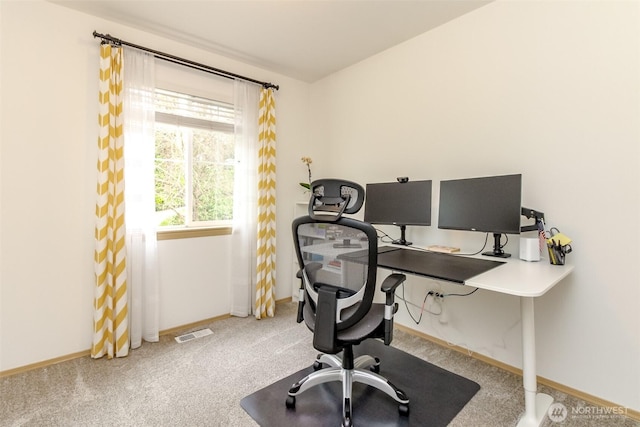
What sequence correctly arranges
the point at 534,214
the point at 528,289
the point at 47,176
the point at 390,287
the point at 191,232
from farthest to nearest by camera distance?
1. the point at 191,232
2. the point at 47,176
3. the point at 534,214
4. the point at 390,287
5. the point at 528,289

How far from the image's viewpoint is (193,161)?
2861 millimetres

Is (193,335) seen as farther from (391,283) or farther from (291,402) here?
(391,283)

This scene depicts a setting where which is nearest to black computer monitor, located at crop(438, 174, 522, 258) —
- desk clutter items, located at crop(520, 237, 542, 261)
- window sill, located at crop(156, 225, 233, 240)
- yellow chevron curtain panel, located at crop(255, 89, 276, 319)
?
desk clutter items, located at crop(520, 237, 542, 261)

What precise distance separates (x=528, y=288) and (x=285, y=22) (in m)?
2.47

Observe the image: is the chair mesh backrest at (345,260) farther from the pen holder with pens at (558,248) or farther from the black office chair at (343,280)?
the pen holder with pens at (558,248)

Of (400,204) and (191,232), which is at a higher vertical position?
(400,204)

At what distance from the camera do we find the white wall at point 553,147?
1.67 metres

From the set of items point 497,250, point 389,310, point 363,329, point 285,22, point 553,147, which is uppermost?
point 285,22

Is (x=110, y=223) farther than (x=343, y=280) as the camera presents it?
Yes

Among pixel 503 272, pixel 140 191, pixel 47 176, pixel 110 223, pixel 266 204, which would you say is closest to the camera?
pixel 503 272

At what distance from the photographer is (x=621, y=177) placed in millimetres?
1673

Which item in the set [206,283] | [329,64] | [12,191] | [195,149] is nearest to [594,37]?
[329,64]

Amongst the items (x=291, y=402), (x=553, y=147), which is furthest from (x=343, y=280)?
(x=553, y=147)

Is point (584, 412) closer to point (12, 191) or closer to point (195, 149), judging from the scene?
point (195, 149)
